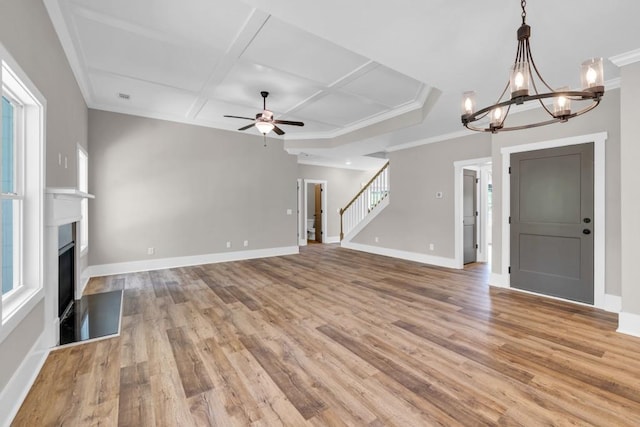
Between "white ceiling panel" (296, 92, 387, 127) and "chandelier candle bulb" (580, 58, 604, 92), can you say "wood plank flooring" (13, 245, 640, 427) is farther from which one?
"white ceiling panel" (296, 92, 387, 127)

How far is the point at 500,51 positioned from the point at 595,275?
3.10 meters

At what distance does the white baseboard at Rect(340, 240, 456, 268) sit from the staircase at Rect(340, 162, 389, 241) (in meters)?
0.40

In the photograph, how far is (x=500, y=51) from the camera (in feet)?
9.21

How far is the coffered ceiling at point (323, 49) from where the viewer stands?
2.31m

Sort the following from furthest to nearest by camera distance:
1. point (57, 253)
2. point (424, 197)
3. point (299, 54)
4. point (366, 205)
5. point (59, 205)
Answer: point (366, 205), point (424, 197), point (299, 54), point (59, 205), point (57, 253)

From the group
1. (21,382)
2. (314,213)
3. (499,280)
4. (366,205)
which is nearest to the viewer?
(21,382)

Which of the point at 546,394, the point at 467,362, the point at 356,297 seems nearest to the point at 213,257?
the point at 356,297

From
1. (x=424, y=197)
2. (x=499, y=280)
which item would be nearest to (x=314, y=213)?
(x=424, y=197)

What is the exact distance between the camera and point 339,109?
5.34 metres

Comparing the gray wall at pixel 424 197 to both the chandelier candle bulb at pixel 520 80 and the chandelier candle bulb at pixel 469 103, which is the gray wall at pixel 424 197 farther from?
the chandelier candle bulb at pixel 520 80

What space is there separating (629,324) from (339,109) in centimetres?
484

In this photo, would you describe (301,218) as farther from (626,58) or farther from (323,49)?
(626,58)

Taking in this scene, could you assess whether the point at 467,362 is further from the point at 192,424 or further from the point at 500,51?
the point at 500,51

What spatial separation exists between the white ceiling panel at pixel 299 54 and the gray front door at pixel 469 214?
3890 millimetres
